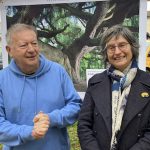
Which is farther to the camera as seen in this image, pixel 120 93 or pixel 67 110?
pixel 67 110

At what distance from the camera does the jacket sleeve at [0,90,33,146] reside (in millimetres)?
2031

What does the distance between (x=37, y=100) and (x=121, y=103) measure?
1.73ft

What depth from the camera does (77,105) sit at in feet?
7.38

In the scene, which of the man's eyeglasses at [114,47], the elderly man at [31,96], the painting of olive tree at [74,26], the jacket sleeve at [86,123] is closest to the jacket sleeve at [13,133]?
the elderly man at [31,96]

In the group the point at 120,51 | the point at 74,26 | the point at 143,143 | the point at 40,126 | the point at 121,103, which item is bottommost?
the point at 143,143

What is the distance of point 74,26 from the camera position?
2918mm

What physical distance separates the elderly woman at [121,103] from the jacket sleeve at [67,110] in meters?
0.13

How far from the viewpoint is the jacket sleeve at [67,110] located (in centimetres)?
211

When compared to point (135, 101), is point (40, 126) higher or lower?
lower

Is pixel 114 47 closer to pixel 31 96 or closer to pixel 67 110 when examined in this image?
pixel 67 110

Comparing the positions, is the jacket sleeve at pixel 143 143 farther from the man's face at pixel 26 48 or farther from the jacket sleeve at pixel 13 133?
the man's face at pixel 26 48

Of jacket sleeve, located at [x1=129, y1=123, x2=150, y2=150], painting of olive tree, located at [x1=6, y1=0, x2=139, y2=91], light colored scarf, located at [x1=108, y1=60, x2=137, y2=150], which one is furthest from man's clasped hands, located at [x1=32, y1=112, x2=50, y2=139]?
painting of olive tree, located at [x1=6, y1=0, x2=139, y2=91]

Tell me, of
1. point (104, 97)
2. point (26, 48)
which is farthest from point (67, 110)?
point (26, 48)

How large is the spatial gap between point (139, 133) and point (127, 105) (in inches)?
6.8
